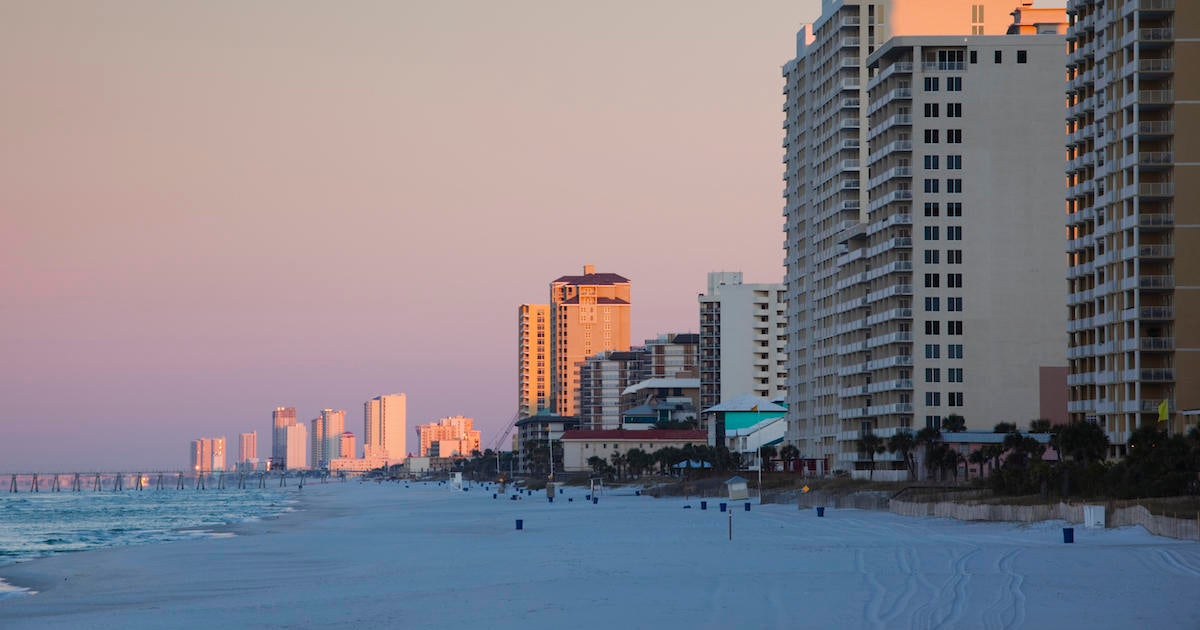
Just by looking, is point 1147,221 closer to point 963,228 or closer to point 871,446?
point 963,228

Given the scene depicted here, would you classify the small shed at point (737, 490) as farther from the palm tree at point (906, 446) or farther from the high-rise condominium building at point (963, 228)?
the high-rise condominium building at point (963, 228)

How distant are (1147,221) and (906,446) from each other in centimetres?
2978

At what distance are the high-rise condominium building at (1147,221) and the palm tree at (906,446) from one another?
64.1ft

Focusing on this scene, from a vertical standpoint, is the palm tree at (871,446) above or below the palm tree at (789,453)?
above

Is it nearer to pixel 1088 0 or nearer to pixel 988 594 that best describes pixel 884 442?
pixel 1088 0

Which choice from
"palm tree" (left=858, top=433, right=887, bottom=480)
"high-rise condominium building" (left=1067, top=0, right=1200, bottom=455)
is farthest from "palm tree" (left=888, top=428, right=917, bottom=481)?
"high-rise condominium building" (left=1067, top=0, right=1200, bottom=455)

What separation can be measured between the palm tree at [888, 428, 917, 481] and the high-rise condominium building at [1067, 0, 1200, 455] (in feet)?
64.1

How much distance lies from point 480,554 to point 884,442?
8021 cm

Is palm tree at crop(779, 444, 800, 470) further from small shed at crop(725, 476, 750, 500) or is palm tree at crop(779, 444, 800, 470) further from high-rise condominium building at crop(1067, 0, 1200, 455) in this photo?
small shed at crop(725, 476, 750, 500)

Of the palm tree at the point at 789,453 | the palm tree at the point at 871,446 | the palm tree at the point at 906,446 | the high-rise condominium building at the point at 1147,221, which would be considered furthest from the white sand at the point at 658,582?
the palm tree at the point at 789,453

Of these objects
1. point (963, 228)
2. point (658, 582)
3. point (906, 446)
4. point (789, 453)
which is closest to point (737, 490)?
point (658, 582)

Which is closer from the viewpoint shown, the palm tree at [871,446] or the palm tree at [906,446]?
the palm tree at [906,446]

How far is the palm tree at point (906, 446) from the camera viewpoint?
115 meters

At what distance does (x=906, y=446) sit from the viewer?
115 meters
